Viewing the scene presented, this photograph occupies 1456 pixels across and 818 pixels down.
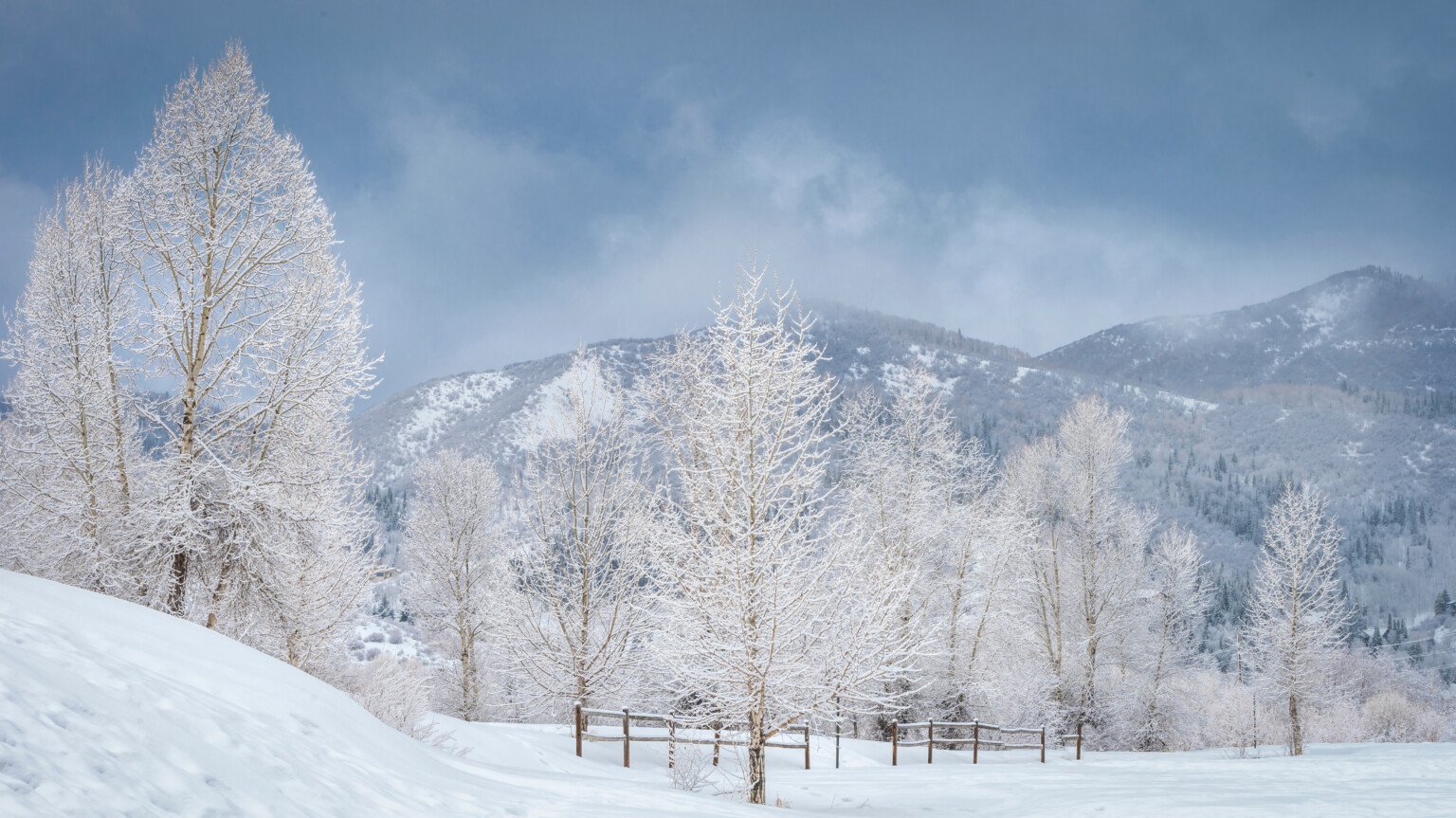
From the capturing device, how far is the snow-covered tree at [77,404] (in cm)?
1077

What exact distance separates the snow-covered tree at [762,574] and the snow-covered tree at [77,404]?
8.11m

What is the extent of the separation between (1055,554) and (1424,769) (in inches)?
546

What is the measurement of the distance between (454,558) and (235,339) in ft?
47.2

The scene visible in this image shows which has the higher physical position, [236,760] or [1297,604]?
[236,760]

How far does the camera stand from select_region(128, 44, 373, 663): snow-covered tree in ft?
35.5

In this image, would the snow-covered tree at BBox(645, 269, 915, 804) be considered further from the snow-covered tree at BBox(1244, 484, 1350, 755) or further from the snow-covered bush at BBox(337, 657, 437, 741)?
the snow-covered tree at BBox(1244, 484, 1350, 755)

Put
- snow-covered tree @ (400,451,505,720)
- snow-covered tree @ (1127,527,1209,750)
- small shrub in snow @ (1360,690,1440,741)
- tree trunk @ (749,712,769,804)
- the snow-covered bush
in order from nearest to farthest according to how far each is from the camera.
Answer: tree trunk @ (749,712,769,804)
the snow-covered bush
snow-covered tree @ (400,451,505,720)
snow-covered tree @ (1127,527,1209,750)
small shrub in snow @ (1360,690,1440,741)

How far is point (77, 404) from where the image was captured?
1124cm

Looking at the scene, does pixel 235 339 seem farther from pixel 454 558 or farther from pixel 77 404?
pixel 454 558

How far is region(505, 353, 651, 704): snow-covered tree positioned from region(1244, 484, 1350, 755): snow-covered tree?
23.5 meters

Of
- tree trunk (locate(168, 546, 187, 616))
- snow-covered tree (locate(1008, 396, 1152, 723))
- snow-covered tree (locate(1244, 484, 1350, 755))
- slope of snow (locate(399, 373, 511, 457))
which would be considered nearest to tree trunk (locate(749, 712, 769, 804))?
tree trunk (locate(168, 546, 187, 616))

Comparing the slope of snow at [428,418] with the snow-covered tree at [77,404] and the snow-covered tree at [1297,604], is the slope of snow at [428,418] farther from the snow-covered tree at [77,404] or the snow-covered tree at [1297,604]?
the snow-covered tree at [77,404]

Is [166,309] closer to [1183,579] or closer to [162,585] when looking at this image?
[162,585]

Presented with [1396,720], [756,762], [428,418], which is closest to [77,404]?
[756,762]
